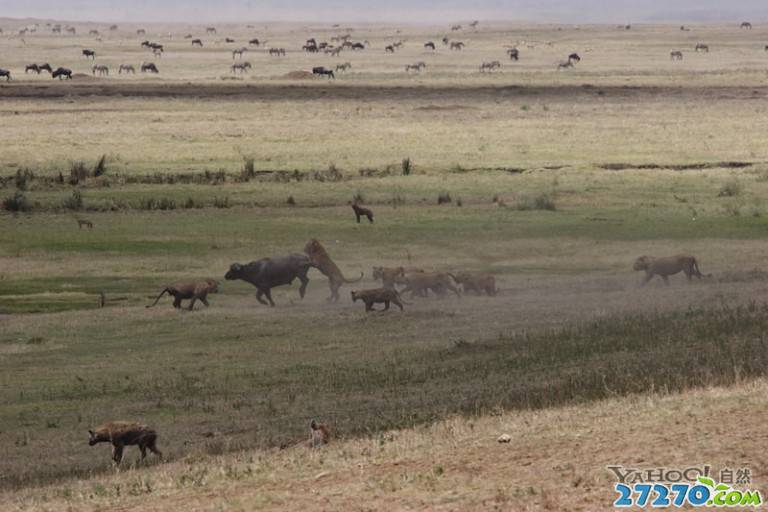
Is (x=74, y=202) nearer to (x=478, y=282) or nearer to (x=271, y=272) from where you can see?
(x=271, y=272)

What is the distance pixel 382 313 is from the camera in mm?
23406

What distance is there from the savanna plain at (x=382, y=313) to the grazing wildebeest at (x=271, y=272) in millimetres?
370

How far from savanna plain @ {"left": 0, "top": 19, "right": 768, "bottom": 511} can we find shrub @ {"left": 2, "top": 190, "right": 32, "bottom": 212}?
51 mm

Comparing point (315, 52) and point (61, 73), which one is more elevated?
point (315, 52)

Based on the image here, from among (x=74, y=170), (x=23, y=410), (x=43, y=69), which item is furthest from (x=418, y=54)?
(x=23, y=410)

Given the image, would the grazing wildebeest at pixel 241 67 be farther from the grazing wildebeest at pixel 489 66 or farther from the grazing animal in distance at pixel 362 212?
the grazing animal in distance at pixel 362 212

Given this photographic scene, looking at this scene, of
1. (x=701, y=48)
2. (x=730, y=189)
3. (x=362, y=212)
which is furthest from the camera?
(x=701, y=48)

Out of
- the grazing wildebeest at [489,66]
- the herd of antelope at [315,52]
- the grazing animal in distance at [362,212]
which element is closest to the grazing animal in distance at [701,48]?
the herd of antelope at [315,52]

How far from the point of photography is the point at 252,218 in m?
35.2

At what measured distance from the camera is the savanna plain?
11812mm

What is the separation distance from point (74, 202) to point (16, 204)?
1.41 m

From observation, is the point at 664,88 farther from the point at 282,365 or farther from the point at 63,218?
the point at 282,365

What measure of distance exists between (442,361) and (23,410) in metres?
5.40

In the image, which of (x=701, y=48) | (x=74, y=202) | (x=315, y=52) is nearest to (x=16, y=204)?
(x=74, y=202)
